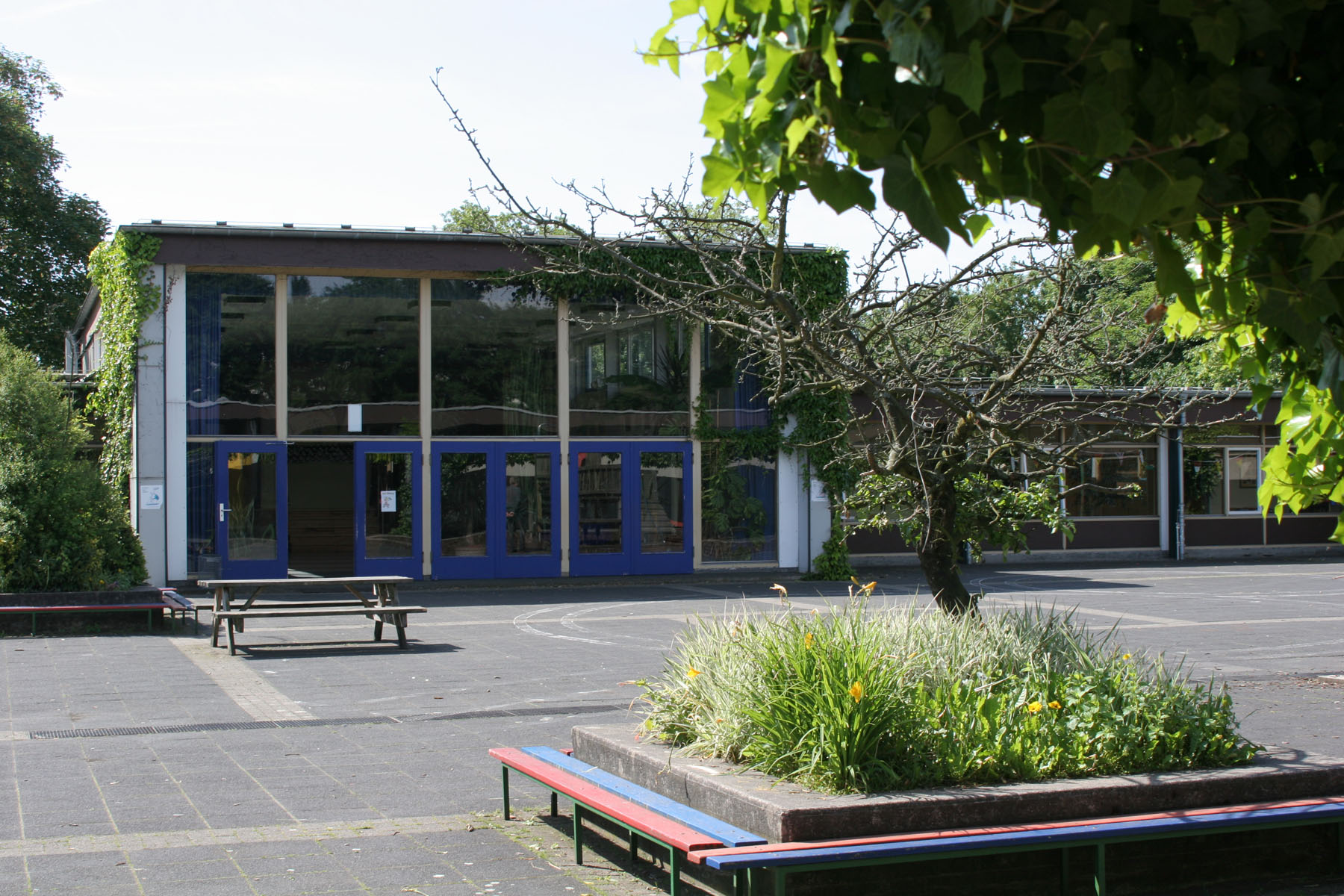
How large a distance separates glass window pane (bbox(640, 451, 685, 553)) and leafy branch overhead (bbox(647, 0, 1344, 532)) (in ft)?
65.7

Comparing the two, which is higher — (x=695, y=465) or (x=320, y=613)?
(x=695, y=465)

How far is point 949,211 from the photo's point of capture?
2619 millimetres

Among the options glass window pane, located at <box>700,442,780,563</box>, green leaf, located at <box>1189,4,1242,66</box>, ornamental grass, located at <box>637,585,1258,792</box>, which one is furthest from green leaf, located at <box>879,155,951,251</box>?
glass window pane, located at <box>700,442,780,563</box>

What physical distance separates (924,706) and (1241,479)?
29661 mm

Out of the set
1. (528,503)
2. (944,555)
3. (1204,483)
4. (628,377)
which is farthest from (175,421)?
(1204,483)

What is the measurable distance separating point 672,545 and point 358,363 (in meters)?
6.59

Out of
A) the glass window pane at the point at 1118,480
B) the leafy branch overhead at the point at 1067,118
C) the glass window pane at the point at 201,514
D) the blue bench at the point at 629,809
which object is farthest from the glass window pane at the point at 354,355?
the leafy branch overhead at the point at 1067,118

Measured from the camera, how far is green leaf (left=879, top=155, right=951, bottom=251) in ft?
8.26

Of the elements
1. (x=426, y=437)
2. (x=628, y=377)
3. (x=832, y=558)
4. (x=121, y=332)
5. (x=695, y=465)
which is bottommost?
(x=832, y=558)

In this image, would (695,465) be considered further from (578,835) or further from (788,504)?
(578,835)

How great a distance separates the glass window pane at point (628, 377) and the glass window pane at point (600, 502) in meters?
0.53

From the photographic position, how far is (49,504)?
1542 centimetres

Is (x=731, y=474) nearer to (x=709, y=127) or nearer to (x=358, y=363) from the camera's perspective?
(x=358, y=363)

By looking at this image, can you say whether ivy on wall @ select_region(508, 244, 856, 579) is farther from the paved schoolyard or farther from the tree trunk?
the tree trunk
